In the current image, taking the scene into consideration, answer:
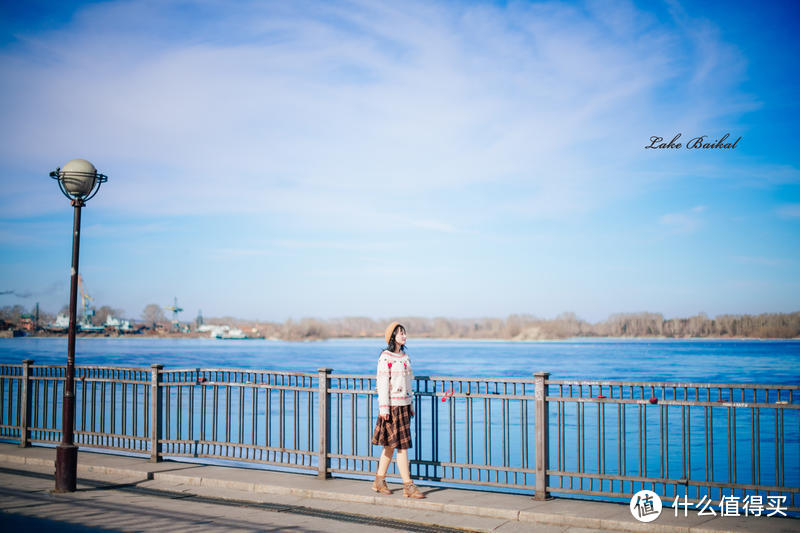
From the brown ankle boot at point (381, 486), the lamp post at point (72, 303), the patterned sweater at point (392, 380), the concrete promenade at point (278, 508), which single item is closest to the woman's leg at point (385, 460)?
the brown ankle boot at point (381, 486)

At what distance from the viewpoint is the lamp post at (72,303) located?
867cm

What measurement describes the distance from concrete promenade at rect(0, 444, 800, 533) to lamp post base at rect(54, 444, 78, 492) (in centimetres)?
14

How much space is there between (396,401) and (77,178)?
5.34 meters

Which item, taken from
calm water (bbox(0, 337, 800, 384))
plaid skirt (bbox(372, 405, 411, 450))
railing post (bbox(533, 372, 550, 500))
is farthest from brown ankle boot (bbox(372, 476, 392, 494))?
calm water (bbox(0, 337, 800, 384))

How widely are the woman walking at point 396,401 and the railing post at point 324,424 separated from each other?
138cm

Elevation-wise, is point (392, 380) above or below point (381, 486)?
above

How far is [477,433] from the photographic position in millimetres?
24172

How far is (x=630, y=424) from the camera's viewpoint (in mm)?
26312

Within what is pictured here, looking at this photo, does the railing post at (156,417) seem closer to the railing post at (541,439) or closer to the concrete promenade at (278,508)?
the concrete promenade at (278,508)

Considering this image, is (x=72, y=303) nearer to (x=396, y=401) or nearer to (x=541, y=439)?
(x=396, y=401)

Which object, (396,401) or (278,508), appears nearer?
(278,508)

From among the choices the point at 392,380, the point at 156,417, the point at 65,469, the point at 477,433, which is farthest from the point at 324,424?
the point at 477,433

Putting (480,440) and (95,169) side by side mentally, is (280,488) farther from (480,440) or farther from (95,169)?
(480,440)

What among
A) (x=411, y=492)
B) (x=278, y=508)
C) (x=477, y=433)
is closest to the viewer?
(x=278, y=508)
